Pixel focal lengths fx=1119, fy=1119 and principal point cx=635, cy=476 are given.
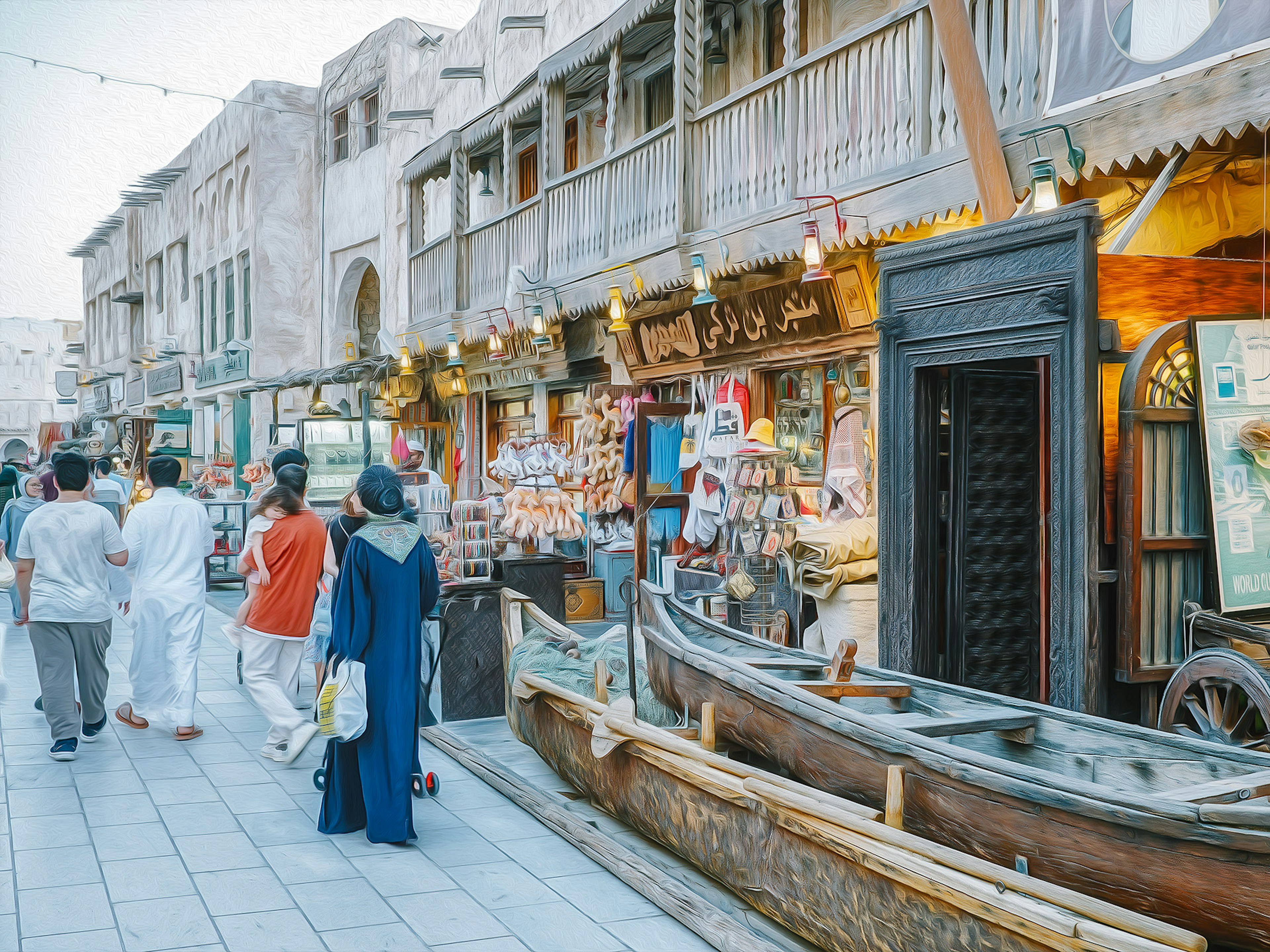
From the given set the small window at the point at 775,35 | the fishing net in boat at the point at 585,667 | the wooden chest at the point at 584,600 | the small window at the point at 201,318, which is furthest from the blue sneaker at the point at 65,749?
the small window at the point at 201,318

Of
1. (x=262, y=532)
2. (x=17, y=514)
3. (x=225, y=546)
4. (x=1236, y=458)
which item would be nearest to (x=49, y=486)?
(x=17, y=514)

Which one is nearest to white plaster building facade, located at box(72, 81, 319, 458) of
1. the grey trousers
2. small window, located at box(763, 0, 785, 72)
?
small window, located at box(763, 0, 785, 72)

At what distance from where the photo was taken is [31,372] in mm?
51719

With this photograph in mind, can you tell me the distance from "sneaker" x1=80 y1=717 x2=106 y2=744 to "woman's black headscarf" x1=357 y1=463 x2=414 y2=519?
2990 millimetres

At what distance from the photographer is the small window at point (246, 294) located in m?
25.9

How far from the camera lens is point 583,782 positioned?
226 inches

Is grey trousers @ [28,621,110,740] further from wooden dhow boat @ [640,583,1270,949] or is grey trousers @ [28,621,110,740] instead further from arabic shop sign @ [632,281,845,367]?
arabic shop sign @ [632,281,845,367]

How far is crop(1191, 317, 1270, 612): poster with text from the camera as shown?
512 centimetres

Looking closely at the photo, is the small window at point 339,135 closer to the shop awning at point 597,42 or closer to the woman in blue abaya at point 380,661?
the shop awning at point 597,42

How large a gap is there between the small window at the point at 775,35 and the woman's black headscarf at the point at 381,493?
23.1ft

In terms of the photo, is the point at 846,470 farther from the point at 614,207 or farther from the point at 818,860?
the point at 818,860

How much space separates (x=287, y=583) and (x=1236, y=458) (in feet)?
17.2

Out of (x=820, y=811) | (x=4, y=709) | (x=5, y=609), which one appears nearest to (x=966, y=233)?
(x=820, y=811)

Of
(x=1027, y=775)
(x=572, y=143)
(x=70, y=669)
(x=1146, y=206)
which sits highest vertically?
(x=572, y=143)
